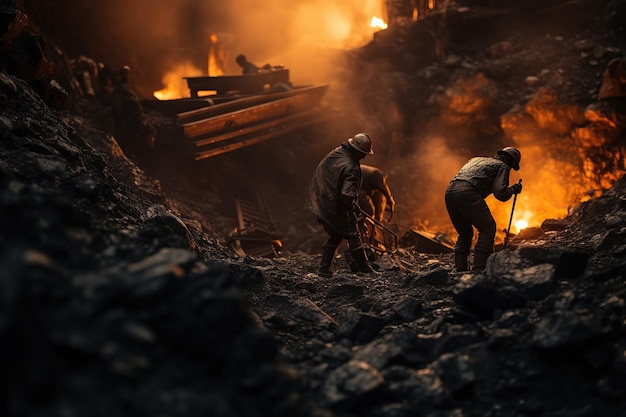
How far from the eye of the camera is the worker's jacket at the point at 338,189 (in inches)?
238

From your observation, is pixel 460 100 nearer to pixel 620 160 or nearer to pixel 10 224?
pixel 620 160

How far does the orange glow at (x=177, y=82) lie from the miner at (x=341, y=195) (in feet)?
32.4

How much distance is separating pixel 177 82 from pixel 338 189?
11.3 metres

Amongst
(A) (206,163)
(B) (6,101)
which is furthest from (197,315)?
(A) (206,163)

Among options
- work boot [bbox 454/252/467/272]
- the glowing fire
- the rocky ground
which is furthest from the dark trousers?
the glowing fire

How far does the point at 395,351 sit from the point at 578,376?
1.12m

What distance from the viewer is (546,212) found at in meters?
9.91

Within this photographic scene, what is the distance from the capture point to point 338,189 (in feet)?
20.0

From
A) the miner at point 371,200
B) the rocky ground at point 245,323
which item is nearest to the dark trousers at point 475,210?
the rocky ground at point 245,323

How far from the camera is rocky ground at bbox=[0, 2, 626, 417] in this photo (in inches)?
80.2

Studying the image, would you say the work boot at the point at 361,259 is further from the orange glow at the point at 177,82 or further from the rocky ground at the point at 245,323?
the orange glow at the point at 177,82

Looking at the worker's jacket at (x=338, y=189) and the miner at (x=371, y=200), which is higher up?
the miner at (x=371, y=200)

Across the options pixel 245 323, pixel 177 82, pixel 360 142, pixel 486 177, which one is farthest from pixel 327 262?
pixel 177 82

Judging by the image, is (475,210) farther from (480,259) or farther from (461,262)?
(461,262)
